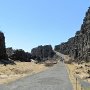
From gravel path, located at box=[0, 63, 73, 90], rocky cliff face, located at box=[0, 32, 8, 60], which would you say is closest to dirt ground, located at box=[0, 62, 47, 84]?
gravel path, located at box=[0, 63, 73, 90]

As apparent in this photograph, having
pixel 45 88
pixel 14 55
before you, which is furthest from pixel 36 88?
pixel 14 55

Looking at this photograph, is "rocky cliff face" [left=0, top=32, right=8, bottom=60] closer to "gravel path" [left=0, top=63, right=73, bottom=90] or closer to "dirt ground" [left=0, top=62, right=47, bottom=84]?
"dirt ground" [left=0, top=62, right=47, bottom=84]

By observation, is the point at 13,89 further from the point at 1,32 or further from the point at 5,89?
the point at 1,32

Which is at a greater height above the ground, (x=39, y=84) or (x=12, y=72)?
(x=12, y=72)

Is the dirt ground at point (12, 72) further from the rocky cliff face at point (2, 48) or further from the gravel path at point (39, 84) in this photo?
the rocky cliff face at point (2, 48)

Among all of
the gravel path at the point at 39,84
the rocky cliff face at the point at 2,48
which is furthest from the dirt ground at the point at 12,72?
the rocky cliff face at the point at 2,48

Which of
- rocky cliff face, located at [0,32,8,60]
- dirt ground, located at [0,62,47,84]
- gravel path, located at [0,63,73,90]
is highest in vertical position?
rocky cliff face, located at [0,32,8,60]

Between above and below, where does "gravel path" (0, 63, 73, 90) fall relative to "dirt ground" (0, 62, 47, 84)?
below

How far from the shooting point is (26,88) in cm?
2856

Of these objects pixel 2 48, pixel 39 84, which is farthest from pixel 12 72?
pixel 2 48

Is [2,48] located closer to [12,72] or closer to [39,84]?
[12,72]

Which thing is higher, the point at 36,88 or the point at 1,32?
the point at 1,32

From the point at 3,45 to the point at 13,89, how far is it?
3295 inches

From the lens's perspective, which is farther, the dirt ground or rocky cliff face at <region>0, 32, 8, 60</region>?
rocky cliff face at <region>0, 32, 8, 60</region>
